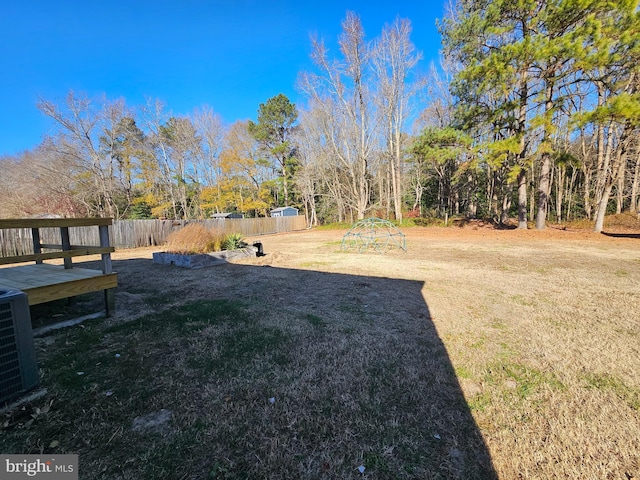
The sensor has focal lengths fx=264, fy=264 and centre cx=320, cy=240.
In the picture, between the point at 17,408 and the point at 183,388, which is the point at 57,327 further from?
the point at 183,388

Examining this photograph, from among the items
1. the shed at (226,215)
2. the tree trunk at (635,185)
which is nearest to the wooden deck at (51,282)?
the shed at (226,215)

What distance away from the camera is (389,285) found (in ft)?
16.2

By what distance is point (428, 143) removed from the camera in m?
13.1

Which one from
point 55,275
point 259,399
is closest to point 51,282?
point 55,275

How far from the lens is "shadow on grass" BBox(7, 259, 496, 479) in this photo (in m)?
1.46

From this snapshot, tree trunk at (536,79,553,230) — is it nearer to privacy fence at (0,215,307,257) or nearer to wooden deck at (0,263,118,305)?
privacy fence at (0,215,307,257)

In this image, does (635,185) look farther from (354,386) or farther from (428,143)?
(354,386)

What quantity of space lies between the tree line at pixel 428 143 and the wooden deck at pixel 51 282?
1309cm

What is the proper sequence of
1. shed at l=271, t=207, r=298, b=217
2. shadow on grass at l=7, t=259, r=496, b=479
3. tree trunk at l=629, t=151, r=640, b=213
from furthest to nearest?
shed at l=271, t=207, r=298, b=217, tree trunk at l=629, t=151, r=640, b=213, shadow on grass at l=7, t=259, r=496, b=479

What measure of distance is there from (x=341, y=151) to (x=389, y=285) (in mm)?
18492

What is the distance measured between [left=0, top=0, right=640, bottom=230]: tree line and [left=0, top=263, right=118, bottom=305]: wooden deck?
42.9 ft

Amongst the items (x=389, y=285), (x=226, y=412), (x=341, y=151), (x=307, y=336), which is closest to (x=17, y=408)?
(x=226, y=412)

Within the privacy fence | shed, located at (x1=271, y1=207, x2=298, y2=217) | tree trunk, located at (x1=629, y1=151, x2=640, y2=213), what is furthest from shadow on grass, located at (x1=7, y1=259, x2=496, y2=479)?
shed, located at (x1=271, y1=207, x2=298, y2=217)

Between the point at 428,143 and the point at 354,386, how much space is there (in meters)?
13.6
